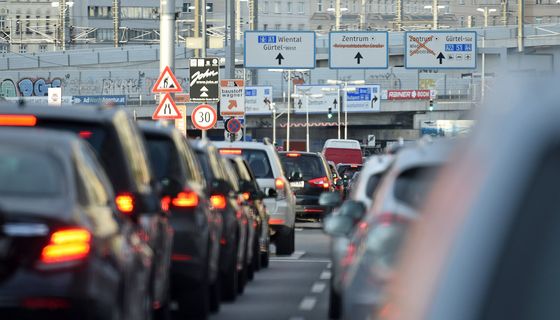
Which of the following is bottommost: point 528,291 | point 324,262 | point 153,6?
point 324,262

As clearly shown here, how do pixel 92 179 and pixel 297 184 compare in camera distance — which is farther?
pixel 297 184

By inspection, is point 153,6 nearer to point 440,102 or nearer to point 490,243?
point 440,102

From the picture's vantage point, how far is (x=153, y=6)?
179500 millimetres

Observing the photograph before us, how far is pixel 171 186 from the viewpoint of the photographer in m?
13.4

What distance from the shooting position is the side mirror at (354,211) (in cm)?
1252

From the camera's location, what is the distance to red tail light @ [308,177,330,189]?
37.1 metres

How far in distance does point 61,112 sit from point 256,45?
5397 cm

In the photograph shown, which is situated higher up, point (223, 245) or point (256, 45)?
point (256, 45)

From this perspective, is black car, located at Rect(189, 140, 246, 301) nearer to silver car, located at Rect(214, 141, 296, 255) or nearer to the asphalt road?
the asphalt road

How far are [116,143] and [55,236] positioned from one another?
2.65m

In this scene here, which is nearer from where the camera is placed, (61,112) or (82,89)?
(61,112)

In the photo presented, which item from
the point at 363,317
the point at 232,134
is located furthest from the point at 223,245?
the point at 232,134

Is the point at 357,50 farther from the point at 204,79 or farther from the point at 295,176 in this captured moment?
the point at 295,176

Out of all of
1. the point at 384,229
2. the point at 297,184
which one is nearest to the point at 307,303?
the point at 384,229
